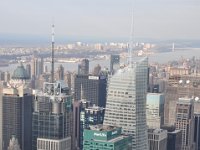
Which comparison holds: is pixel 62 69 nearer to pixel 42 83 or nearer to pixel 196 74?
pixel 42 83

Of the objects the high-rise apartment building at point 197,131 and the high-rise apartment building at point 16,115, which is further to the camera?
the high-rise apartment building at point 197,131

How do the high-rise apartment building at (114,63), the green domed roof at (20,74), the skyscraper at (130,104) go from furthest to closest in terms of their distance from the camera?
the green domed roof at (20,74) < the high-rise apartment building at (114,63) < the skyscraper at (130,104)

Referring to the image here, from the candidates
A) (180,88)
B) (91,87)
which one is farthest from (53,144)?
(180,88)

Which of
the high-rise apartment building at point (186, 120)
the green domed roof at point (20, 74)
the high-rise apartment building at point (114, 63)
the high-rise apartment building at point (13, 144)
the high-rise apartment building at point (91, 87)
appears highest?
the high-rise apartment building at point (114, 63)

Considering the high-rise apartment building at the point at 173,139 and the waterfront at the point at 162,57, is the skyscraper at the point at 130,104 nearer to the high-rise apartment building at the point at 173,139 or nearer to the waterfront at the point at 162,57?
the waterfront at the point at 162,57

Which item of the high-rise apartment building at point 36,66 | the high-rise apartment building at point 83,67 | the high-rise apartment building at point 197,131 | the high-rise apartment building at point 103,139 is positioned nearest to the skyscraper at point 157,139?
the high-rise apartment building at point 197,131

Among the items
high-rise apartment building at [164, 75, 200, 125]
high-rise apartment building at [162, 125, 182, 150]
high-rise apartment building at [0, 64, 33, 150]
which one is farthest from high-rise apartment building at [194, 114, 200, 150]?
high-rise apartment building at [0, 64, 33, 150]

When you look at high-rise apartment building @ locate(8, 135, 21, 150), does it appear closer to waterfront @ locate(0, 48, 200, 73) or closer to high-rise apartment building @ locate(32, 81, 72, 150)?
high-rise apartment building @ locate(32, 81, 72, 150)
